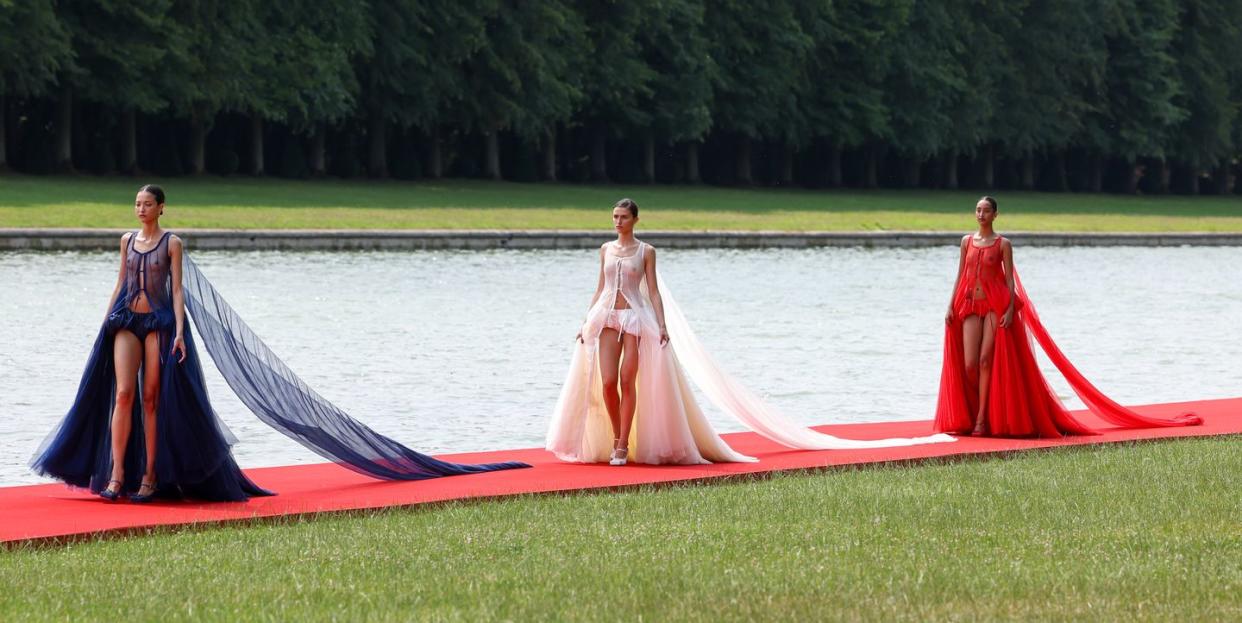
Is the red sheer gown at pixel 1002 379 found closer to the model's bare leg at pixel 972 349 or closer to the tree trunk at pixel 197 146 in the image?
the model's bare leg at pixel 972 349

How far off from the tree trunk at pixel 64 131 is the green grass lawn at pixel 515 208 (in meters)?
1.72

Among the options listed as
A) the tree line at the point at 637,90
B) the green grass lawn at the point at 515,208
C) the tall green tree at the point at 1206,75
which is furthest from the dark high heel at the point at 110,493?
the tall green tree at the point at 1206,75

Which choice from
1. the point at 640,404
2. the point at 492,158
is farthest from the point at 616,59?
the point at 640,404

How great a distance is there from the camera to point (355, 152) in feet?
225

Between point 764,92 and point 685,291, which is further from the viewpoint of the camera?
point 764,92

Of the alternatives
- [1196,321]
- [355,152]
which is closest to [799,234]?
[1196,321]

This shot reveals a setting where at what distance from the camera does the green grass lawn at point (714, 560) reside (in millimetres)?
7395

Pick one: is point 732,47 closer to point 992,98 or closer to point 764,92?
point 764,92

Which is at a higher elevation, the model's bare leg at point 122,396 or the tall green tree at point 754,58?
the tall green tree at point 754,58

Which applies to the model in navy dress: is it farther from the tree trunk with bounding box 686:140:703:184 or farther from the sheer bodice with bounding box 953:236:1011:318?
the tree trunk with bounding box 686:140:703:184

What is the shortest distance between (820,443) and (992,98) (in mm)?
70921

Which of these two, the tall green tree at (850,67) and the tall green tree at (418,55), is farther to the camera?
the tall green tree at (850,67)

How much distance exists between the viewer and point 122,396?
33.4 feet

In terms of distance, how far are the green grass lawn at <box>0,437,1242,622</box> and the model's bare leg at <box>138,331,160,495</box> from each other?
961 millimetres
